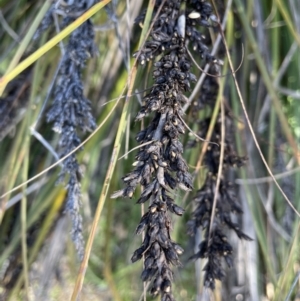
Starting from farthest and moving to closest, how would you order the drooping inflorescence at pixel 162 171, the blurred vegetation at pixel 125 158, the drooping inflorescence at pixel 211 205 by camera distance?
the blurred vegetation at pixel 125 158
the drooping inflorescence at pixel 211 205
the drooping inflorescence at pixel 162 171

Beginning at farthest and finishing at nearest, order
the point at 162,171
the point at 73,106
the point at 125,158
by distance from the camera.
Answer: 1. the point at 125,158
2. the point at 73,106
3. the point at 162,171

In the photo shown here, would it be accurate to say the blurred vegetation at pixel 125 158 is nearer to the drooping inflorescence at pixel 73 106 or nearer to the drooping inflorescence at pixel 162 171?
the drooping inflorescence at pixel 73 106

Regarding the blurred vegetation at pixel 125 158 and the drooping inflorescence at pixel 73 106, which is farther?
the blurred vegetation at pixel 125 158

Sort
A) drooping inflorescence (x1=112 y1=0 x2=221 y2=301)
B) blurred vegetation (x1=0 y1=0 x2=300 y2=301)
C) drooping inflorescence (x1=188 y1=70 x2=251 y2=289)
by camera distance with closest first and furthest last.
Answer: drooping inflorescence (x1=112 y1=0 x2=221 y2=301) → drooping inflorescence (x1=188 y1=70 x2=251 y2=289) → blurred vegetation (x1=0 y1=0 x2=300 y2=301)

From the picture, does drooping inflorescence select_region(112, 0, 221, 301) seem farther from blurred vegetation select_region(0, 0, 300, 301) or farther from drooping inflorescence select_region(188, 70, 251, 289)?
blurred vegetation select_region(0, 0, 300, 301)

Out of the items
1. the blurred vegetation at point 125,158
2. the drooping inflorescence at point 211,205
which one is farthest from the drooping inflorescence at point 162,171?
the blurred vegetation at point 125,158

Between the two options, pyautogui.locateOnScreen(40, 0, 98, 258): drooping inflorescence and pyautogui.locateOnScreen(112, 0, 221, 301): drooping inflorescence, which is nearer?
pyautogui.locateOnScreen(112, 0, 221, 301): drooping inflorescence

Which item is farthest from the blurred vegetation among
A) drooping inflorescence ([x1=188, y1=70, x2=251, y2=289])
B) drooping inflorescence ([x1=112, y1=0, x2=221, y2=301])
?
drooping inflorescence ([x1=112, y1=0, x2=221, y2=301])

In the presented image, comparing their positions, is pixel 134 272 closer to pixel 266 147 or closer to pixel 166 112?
pixel 266 147

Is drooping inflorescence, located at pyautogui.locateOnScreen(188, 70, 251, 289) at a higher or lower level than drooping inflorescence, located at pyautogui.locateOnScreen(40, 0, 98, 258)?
lower

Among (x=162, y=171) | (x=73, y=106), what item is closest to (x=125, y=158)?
(x=73, y=106)

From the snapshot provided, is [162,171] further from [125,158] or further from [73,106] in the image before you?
[125,158]

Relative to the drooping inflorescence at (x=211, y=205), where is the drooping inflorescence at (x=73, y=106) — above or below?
above
